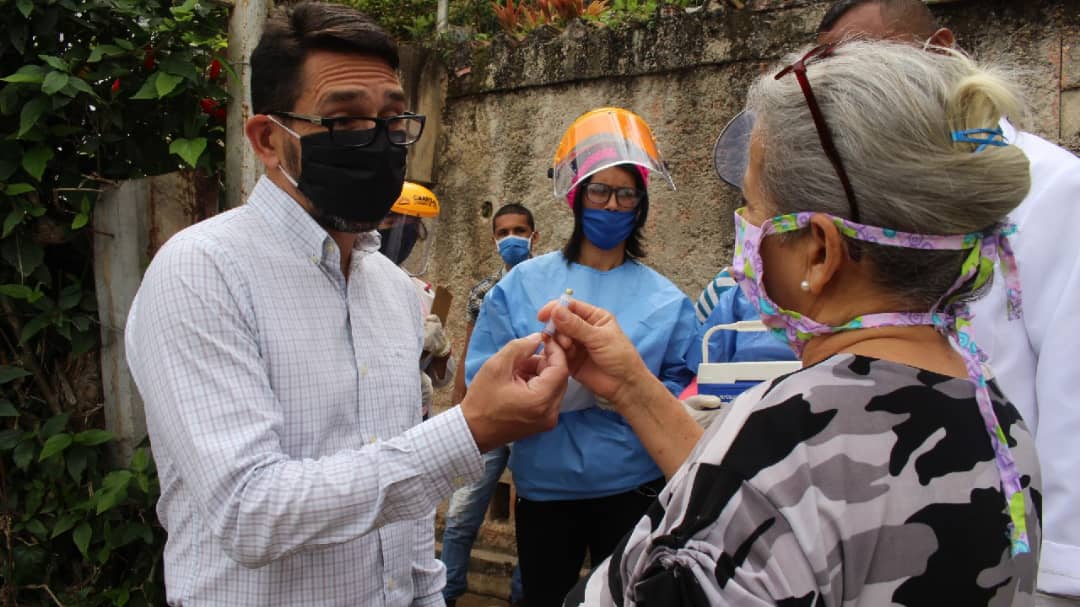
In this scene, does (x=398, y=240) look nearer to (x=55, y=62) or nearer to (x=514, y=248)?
(x=514, y=248)

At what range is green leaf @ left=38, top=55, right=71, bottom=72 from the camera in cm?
288

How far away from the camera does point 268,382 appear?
4.95 feet

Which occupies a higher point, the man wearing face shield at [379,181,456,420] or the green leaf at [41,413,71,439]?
the man wearing face shield at [379,181,456,420]

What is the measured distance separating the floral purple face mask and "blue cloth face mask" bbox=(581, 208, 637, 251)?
183 cm

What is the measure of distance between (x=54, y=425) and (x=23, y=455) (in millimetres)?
149

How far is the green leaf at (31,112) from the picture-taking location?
289 cm

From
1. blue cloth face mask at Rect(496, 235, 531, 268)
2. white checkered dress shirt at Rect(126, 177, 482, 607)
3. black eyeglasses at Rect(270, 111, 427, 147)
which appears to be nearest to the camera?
white checkered dress shirt at Rect(126, 177, 482, 607)

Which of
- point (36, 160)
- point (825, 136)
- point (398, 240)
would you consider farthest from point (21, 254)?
point (825, 136)

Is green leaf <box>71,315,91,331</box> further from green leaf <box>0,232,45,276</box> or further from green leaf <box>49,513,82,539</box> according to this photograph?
green leaf <box>49,513,82,539</box>

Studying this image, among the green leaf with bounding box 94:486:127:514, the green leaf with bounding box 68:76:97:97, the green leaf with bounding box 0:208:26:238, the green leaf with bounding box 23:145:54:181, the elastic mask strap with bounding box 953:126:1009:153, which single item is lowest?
the green leaf with bounding box 94:486:127:514

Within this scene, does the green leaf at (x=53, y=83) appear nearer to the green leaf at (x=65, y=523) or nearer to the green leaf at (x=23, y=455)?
the green leaf at (x=23, y=455)

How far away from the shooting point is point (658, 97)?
4.51 m

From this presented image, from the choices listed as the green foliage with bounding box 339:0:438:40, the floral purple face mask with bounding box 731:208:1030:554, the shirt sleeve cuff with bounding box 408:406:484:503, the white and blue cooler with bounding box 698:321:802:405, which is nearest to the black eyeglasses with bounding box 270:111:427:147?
the shirt sleeve cuff with bounding box 408:406:484:503

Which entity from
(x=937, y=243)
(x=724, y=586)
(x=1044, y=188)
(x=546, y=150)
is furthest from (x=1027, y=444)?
(x=546, y=150)
